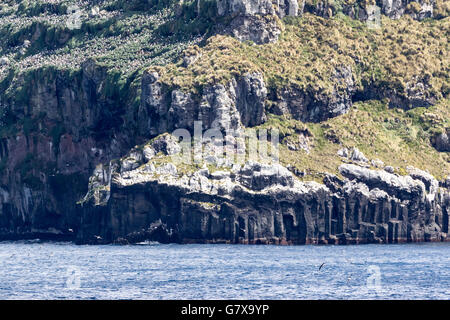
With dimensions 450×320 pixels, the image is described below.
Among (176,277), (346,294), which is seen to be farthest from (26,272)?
(346,294)

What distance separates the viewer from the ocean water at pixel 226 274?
131500mm

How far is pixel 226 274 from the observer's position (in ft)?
501

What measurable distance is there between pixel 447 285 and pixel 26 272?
48.9 meters

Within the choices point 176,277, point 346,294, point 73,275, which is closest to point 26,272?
point 73,275

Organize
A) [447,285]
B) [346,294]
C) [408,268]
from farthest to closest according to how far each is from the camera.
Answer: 1. [408,268]
2. [447,285]
3. [346,294]

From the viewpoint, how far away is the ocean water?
132 meters

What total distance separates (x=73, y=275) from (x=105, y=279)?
691 centimetres
